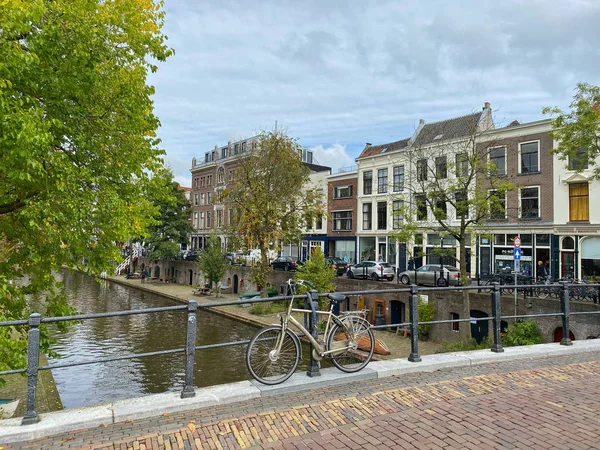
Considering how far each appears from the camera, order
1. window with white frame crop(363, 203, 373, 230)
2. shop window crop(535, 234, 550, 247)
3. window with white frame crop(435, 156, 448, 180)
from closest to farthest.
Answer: window with white frame crop(435, 156, 448, 180)
shop window crop(535, 234, 550, 247)
window with white frame crop(363, 203, 373, 230)

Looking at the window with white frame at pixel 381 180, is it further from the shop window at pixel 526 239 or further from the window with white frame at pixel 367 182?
the shop window at pixel 526 239

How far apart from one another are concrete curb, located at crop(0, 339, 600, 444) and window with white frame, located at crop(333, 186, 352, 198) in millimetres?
35511

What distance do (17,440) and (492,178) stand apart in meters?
18.6

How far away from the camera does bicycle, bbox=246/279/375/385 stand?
5.37 meters

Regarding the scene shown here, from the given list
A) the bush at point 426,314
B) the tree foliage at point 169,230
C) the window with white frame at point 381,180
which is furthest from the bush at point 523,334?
the tree foliage at point 169,230

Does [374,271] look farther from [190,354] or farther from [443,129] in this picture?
[190,354]

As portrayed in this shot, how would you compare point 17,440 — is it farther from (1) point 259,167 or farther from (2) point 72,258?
(1) point 259,167

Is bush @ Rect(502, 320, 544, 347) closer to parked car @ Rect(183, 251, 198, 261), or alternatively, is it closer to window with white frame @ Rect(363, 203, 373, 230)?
window with white frame @ Rect(363, 203, 373, 230)

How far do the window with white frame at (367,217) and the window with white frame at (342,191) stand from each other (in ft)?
8.61

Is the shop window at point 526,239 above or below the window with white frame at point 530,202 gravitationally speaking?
below

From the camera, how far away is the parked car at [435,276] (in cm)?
2494

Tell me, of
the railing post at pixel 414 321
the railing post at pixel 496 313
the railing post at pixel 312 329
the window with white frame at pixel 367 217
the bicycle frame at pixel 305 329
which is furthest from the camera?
the window with white frame at pixel 367 217

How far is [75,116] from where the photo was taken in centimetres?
786

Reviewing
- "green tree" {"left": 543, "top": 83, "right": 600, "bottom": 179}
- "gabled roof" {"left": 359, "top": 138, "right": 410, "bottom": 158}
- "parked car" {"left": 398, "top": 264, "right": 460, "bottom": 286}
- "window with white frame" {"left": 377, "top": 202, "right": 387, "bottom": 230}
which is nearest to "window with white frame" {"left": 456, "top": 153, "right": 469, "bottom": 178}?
"green tree" {"left": 543, "top": 83, "right": 600, "bottom": 179}
